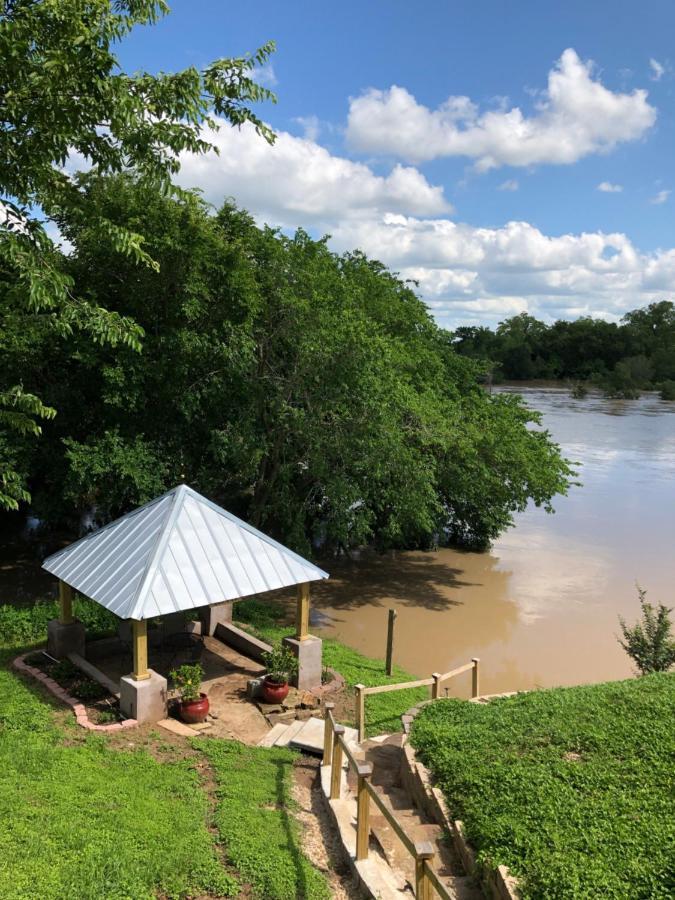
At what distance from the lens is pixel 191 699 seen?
33.3 ft

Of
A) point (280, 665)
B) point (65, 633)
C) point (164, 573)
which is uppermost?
point (164, 573)

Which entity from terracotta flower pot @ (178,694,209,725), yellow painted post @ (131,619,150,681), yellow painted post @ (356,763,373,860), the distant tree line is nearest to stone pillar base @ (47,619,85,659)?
yellow painted post @ (131,619,150,681)

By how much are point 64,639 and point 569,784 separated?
8.89m

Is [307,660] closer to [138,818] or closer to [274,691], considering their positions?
[274,691]

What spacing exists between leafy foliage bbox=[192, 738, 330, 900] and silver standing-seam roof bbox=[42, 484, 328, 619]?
6.81 feet

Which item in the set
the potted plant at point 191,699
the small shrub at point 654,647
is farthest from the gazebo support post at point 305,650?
the small shrub at point 654,647

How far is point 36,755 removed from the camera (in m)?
8.07

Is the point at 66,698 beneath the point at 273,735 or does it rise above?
above

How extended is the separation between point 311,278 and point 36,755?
40.6 feet

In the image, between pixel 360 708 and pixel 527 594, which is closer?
pixel 360 708

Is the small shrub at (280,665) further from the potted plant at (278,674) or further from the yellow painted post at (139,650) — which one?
the yellow painted post at (139,650)

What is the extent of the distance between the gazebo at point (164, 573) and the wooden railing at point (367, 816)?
292 cm

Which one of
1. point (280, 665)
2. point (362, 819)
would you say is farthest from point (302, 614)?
point (362, 819)

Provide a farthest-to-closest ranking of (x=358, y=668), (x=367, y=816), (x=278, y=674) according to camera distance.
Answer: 1. (x=358, y=668)
2. (x=278, y=674)
3. (x=367, y=816)
